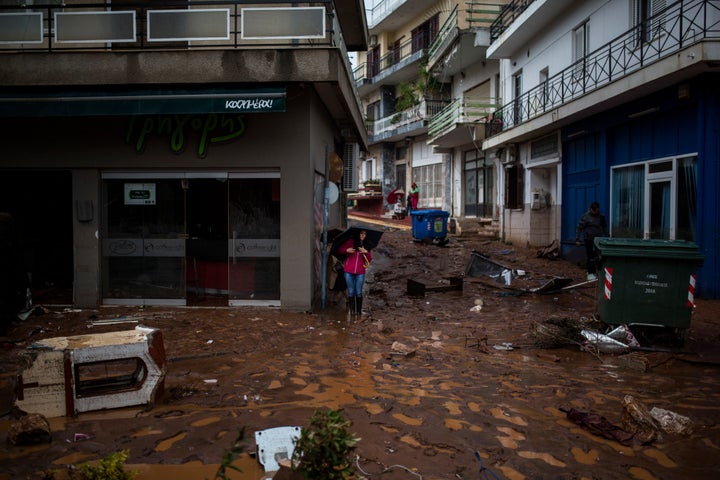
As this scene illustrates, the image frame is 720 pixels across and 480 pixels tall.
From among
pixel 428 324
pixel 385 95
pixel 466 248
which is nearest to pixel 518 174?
pixel 466 248

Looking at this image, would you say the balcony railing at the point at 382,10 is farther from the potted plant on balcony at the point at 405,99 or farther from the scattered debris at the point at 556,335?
the scattered debris at the point at 556,335

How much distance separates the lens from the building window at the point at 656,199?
11.8 metres

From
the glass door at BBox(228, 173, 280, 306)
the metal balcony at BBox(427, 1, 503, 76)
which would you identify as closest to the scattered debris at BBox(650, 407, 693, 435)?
the glass door at BBox(228, 173, 280, 306)

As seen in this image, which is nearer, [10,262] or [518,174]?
[10,262]

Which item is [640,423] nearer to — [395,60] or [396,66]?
[396,66]

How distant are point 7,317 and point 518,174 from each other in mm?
17661

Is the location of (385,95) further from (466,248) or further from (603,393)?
(603,393)

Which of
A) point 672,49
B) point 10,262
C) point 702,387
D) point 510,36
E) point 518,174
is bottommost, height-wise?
point 702,387

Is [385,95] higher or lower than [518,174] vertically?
higher

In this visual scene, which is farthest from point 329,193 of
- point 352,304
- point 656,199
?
point 656,199

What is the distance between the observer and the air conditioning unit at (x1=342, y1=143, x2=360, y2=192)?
16.2 m

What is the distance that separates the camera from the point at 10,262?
8.27m

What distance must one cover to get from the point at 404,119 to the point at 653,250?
26.9 m

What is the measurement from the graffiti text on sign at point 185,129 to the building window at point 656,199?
9.33 metres
